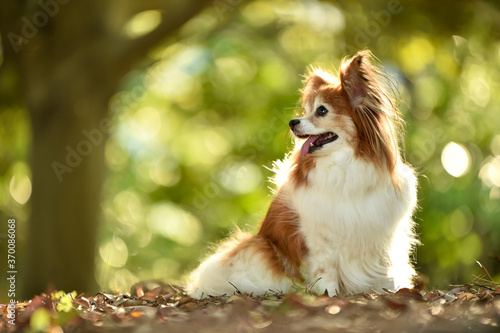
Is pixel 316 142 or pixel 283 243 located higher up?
pixel 316 142

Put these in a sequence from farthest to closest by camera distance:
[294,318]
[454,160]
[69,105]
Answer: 1. [454,160]
2. [69,105]
3. [294,318]

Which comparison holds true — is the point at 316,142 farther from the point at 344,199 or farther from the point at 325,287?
the point at 325,287

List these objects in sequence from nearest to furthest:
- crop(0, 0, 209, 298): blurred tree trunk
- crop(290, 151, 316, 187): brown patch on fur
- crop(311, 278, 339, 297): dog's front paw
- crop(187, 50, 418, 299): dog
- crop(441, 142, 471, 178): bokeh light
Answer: crop(311, 278, 339, 297): dog's front paw
crop(187, 50, 418, 299): dog
crop(290, 151, 316, 187): brown patch on fur
crop(0, 0, 209, 298): blurred tree trunk
crop(441, 142, 471, 178): bokeh light

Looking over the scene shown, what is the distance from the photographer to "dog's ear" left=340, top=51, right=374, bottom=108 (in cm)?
455

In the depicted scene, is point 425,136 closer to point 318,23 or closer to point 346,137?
point 318,23

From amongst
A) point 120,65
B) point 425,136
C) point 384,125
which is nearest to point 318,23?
point 425,136

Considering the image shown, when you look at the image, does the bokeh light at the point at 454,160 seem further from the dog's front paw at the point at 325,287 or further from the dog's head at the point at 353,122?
the dog's front paw at the point at 325,287

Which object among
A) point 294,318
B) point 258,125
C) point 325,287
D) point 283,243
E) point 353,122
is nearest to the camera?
point 294,318

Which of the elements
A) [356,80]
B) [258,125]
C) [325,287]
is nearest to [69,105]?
[356,80]

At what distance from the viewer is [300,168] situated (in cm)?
477

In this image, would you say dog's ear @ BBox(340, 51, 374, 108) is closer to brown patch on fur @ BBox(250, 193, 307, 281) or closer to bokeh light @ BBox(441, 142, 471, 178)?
brown patch on fur @ BBox(250, 193, 307, 281)

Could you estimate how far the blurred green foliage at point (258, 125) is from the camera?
8727mm

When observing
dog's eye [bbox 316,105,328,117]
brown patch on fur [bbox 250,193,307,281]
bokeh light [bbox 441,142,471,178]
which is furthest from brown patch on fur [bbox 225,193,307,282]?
bokeh light [bbox 441,142,471,178]

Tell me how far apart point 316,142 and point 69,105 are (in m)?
3.61
